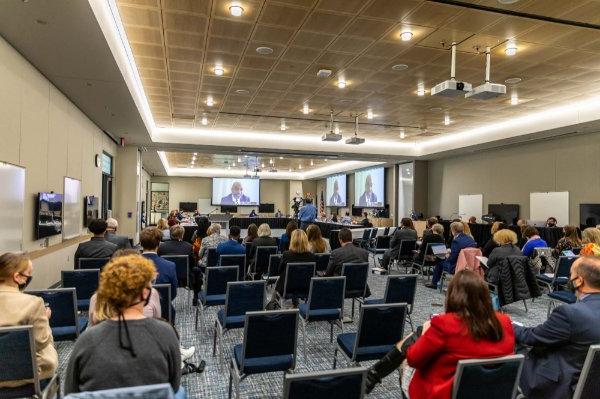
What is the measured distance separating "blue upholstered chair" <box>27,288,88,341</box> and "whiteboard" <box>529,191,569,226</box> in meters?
10.6

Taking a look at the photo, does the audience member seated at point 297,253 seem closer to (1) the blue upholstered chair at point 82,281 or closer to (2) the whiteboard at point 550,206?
(1) the blue upholstered chair at point 82,281

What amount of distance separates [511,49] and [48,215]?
23.6ft

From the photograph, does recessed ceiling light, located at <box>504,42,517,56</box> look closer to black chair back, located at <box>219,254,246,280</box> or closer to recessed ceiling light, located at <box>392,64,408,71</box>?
recessed ceiling light, located at <box>392,64,408,71</box>

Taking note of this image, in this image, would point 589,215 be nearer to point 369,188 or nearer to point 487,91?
point 487,91

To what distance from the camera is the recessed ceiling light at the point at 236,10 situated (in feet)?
15.0

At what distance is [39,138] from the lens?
19.7 feet

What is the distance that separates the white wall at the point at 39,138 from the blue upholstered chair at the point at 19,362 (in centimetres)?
344

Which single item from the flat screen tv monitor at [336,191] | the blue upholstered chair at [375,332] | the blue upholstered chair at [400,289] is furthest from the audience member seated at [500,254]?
the flat screen tv monitor at [336,191]

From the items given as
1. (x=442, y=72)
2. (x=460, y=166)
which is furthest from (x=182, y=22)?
(x=460, y=166)

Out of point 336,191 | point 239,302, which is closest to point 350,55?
point 239,302

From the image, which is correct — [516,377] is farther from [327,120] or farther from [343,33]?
[327,120]

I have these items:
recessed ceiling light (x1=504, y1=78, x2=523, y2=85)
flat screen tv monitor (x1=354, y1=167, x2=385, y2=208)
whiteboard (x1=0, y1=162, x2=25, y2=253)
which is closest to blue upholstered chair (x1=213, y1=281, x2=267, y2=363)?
whiteboard (x1=0, y1=162, x2=25, y2=253)

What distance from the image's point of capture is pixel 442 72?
267 inches

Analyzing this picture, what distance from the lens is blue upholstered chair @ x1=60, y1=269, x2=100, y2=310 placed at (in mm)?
4082
